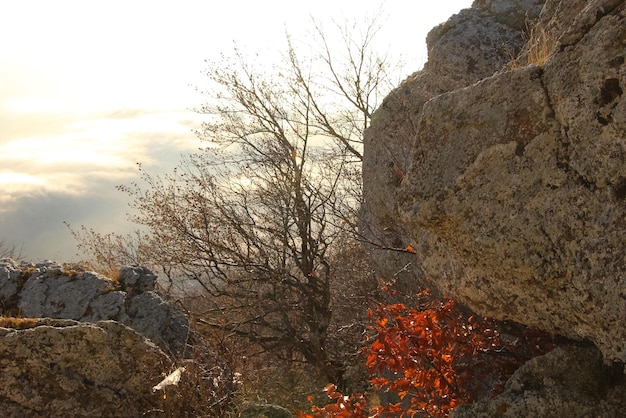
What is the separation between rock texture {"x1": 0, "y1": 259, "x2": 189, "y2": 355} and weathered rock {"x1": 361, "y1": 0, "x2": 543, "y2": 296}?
3810 mm

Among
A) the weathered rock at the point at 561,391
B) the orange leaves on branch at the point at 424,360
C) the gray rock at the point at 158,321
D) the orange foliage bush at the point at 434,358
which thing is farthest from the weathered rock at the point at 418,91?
the weathered rock at the point at 561,391

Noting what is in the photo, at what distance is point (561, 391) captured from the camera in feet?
12.6

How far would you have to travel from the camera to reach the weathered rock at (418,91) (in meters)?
9.69

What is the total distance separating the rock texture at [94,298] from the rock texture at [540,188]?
4.62 metres

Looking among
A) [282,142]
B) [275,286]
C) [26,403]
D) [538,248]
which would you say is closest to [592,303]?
[538,248]

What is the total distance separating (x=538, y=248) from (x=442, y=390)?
1707 mm

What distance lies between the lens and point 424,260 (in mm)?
4984

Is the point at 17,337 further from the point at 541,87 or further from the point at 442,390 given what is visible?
the point at 541,87

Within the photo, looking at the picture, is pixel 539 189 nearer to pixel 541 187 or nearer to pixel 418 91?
pixel 541 187

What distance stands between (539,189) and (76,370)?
5098mm

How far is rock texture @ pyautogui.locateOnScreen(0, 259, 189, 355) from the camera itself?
8.06 metres

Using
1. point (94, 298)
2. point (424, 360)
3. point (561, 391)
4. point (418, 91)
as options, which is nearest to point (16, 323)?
point (94, 298)

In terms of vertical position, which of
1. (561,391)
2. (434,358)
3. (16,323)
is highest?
(16,323)

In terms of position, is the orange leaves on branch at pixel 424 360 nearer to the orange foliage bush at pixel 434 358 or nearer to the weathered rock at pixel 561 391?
the orange foliage bush at pixel 434 358
